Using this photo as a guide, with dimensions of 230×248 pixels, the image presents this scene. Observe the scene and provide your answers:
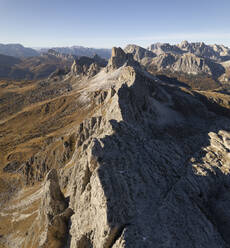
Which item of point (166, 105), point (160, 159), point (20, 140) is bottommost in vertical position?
point (20, 140)

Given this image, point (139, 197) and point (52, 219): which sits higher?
point (139, 197)

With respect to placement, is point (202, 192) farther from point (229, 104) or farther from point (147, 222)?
point (229, 104)

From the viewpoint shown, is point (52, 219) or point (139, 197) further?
point (52, 219)

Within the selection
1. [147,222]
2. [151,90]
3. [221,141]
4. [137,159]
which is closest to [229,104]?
[151,90]

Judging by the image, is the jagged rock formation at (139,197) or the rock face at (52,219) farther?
the rock face at (52,219)

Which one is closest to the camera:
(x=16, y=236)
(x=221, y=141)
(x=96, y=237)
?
(x=96, y=237)

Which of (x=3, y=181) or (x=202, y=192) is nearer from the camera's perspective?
(x=202, y=192)

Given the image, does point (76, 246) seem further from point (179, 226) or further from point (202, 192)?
point (202, 192)

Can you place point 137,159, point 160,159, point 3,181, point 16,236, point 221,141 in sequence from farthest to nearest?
point 3,181, point 221,141, point 16,236, point 160,159, point 137,159

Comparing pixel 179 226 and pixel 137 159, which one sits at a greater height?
pixel 137 159

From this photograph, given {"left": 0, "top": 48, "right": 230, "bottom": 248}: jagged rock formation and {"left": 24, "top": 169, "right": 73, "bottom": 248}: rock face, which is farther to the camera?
{"left": 24, "top": 169, "right": 73, "bottom": 248}: rock face
